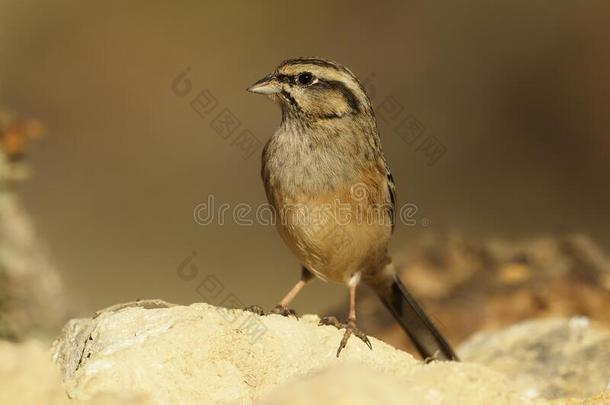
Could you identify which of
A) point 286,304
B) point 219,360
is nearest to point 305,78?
point 286,304

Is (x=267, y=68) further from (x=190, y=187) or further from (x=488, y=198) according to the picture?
(x=488, y=198)

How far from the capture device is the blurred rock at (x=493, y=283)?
8.66 meters

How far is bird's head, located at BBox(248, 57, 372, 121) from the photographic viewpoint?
6516mm

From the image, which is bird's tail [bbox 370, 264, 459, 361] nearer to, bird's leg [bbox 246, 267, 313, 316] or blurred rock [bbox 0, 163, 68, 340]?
bird's leg [bbox 246, 267, 313, 316]

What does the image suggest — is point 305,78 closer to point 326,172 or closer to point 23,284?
point 326,172

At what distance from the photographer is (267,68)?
52.7ft

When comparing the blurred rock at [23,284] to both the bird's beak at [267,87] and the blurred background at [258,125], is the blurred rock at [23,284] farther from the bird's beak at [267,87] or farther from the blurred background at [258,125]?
the bird's beak at [267,87]

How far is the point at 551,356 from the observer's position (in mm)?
6781

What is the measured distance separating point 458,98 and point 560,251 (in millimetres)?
5736

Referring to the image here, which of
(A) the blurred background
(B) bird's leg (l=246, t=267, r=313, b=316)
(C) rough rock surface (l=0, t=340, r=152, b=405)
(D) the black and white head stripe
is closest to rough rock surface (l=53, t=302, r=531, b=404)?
(C) rough rock surface (l=0, t=340, r=152, b=405)

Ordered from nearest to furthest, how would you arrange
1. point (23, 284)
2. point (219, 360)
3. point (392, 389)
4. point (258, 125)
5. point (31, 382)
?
point (392, 389) < point (31, 382) < point (219, 360) < point (23, 284) < point (258, 125)

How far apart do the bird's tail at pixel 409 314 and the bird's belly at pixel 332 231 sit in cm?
75

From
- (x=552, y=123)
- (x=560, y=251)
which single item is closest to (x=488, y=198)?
(x=552, y=123)

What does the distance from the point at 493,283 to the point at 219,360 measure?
4.80 metres
